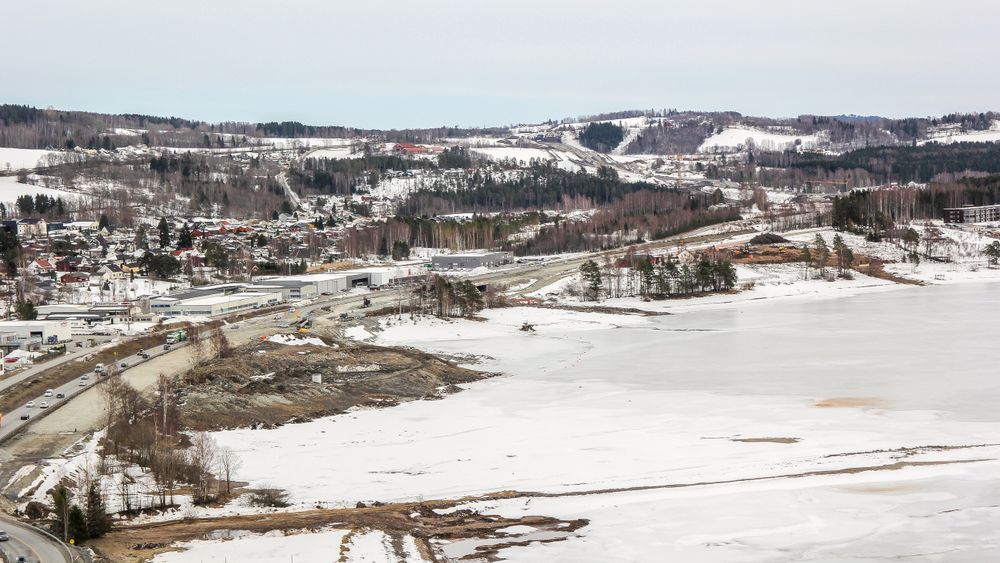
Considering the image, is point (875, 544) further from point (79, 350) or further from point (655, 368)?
point (79, 350)

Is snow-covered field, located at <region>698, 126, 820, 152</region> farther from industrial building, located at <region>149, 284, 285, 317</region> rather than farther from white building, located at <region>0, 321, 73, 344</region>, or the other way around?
white building, located at <region>0, 321, 73, 344</region>

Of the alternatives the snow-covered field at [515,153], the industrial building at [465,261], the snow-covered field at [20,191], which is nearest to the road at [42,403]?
the industrial building at [465,261]

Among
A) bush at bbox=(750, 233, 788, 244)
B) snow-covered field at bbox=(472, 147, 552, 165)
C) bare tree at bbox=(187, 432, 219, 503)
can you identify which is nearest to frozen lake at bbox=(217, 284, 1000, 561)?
bare tree at bbox=(187, 432, 219, 503)

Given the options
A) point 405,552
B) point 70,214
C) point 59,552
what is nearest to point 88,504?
point 59,552

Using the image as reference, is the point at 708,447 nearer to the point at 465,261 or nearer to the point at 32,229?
the point at 465,261

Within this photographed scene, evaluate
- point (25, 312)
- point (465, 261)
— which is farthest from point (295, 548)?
point (465, 261)

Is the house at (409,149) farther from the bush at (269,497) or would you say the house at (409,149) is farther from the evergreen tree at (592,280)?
the bush at (269,497)
